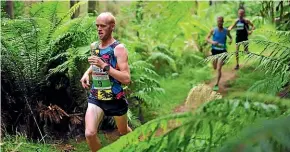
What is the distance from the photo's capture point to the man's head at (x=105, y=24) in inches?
191

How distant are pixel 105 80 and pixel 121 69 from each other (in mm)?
227

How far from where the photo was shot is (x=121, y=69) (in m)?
4.85

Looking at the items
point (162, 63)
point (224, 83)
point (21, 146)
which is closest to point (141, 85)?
point (21, 146)

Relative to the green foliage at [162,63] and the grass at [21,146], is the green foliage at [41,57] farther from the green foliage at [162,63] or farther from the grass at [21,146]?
the green foliage at [162,63]

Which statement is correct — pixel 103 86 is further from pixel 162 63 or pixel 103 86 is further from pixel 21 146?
pixel 162 63

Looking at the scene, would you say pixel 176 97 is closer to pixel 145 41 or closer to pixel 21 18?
pixel 145 41

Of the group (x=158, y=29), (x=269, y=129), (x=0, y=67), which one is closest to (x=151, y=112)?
(x=0, y=67)

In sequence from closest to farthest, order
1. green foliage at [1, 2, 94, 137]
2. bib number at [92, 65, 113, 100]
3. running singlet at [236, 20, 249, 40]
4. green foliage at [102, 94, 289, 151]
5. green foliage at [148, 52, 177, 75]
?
green foliage at [102, 94, 289, 151] → bib number at [92, 65, 113, 100] → green foliage at [1, 2, 94, 137] → running singlet at [236, 20, 249, 40] → green foliage at [148, 52, 177, 75]

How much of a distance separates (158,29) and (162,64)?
5.69 feet

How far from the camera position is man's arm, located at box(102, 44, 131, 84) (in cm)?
475

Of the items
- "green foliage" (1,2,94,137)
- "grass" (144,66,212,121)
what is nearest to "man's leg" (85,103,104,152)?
"green foliage" (1,2,94,137)

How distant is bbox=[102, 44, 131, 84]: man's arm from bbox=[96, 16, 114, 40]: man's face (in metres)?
0.16

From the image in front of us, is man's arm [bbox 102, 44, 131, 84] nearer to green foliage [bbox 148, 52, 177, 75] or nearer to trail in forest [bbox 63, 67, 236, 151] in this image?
trail in forest [bbox 63, 67, 236, 151]

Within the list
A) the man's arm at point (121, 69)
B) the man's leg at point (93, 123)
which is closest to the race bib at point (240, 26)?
the man's arm at point (121, 69)
